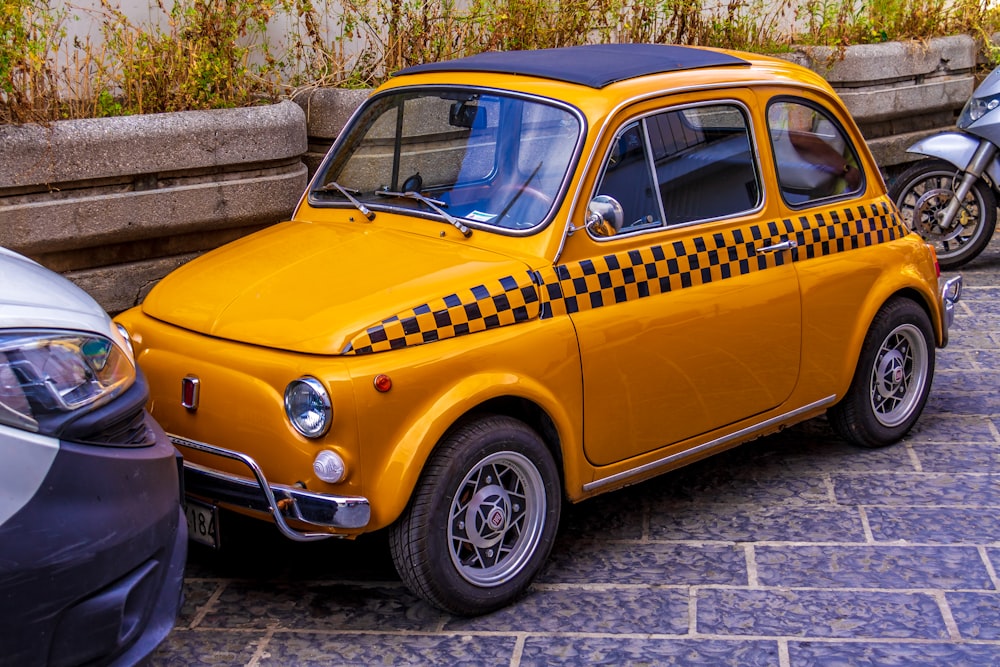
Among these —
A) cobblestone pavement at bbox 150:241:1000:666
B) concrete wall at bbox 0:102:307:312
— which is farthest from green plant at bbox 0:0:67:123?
cobblestone pavement at bbox 150:241:1000:666

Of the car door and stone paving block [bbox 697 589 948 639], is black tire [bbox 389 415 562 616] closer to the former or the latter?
the car door

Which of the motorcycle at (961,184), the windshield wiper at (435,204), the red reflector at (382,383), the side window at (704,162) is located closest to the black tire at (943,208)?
the motorcycle at (961,184)

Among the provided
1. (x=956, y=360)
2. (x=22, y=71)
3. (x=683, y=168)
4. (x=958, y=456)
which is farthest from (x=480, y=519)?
(x=956, y=360)

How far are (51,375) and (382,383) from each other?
105 cm

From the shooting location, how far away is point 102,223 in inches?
238

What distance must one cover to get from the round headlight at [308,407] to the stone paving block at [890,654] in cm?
163

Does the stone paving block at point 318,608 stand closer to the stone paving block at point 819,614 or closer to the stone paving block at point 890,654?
the stone paving block at point 819,614

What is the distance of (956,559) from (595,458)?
1397mm

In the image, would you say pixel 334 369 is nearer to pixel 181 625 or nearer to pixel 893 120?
pixel 181 625

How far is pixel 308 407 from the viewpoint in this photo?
381 cm

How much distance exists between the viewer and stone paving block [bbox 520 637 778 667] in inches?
154

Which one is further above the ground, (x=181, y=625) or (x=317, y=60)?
(x=317, y=60)

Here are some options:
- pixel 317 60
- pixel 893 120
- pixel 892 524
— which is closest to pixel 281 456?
pixel 892 524

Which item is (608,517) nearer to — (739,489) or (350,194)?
(739,489)
